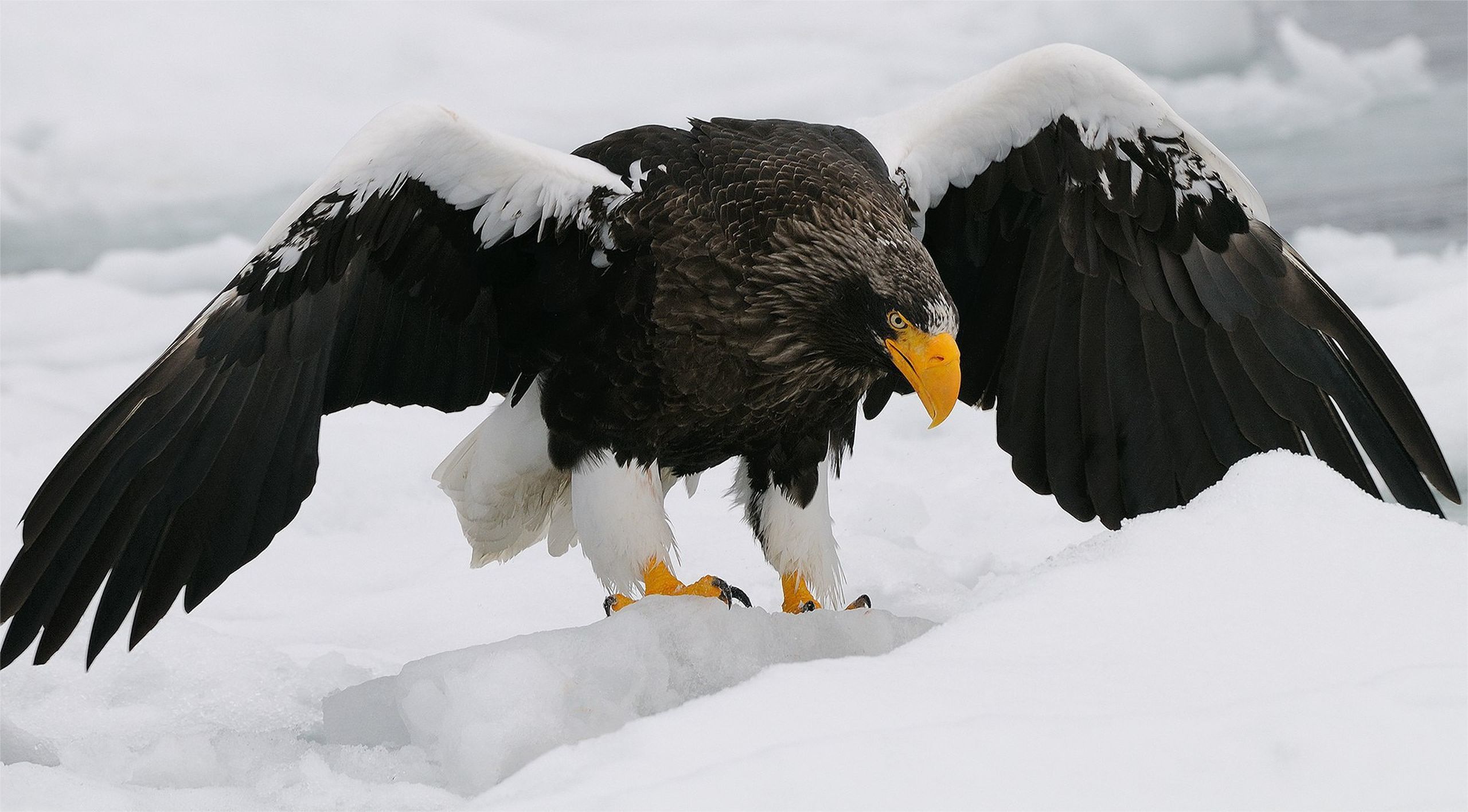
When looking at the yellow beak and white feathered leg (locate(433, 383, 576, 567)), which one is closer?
the yellow beak

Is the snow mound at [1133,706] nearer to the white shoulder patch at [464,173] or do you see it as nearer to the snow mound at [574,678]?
the snow mound at [574,678]

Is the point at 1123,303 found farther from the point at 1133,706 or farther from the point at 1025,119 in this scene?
the point at 1133,706

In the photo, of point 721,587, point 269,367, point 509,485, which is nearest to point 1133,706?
point 721,587

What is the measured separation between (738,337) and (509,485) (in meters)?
1.11

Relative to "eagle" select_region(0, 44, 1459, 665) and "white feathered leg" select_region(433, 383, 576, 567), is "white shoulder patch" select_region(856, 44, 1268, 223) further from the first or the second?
"white feathered leg" select_region(433, 383, 576, 567)

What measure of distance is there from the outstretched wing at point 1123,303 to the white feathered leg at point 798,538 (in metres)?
0.71

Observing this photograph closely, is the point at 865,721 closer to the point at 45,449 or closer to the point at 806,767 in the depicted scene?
the point at 806,767

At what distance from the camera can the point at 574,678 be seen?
9.11 ft

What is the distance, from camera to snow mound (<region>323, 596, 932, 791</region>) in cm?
258

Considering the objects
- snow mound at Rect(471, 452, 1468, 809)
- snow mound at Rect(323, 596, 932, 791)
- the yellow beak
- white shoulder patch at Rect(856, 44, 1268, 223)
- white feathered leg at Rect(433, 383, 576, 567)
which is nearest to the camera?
snow mound at Rect(471, 452, 1468, 809)

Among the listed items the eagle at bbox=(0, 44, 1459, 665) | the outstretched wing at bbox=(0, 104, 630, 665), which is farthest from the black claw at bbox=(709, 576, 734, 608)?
the outstretched wing at bbox=(0, 104, 630, 665)

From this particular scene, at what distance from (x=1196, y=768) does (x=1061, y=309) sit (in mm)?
2397

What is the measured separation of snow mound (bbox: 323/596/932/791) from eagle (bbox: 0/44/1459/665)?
0.44m

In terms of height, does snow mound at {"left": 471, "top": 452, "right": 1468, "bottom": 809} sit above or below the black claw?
below
